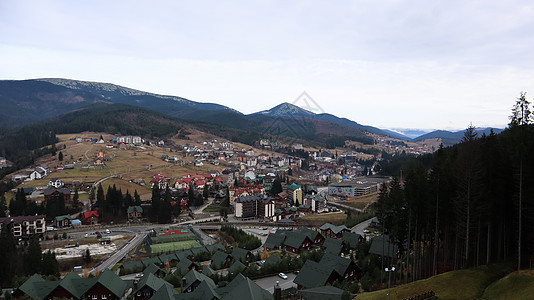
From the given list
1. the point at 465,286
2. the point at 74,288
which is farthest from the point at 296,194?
A: the point at 465,286

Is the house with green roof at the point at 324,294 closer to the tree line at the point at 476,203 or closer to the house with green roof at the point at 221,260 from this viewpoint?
the tree line at the point at 476,203

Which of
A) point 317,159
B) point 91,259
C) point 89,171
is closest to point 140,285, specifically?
point 91,259

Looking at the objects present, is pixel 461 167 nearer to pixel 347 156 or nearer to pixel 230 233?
pixel 230 233

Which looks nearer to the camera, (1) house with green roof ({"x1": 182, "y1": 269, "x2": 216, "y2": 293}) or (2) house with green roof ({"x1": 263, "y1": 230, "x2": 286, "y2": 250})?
(1) house with green roof ({"x1": 182, "y1": 269, "x2": 216, "y2": 293})

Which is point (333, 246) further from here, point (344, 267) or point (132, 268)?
point (132, 268)

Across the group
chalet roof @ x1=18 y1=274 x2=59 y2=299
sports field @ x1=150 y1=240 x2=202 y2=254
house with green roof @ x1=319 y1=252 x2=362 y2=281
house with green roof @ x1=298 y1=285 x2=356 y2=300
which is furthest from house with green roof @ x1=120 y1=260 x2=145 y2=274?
house with green roof @ x1=298 y1=285 x2=356 y2=300

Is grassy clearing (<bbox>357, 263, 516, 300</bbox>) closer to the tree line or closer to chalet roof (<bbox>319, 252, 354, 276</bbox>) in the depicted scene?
the tree line
